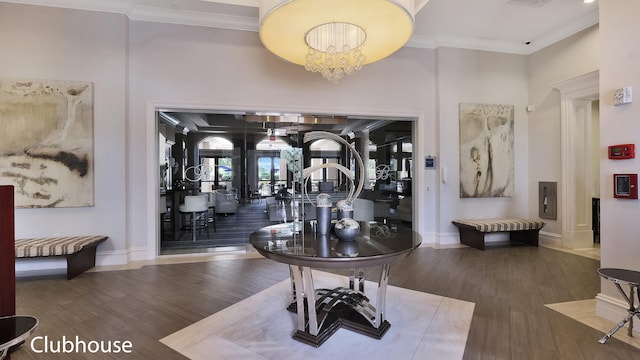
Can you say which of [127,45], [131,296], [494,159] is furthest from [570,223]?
[127,45]

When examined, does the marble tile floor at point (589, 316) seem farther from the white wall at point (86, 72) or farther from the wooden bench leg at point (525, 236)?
the white wall at point (86, 72)

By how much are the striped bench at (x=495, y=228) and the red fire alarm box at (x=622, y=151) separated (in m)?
2.65

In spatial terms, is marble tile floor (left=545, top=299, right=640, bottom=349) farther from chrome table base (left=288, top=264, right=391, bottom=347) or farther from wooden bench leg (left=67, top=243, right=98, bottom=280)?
wooden bench leg (left=67, top=243, right=98, bottom=280)

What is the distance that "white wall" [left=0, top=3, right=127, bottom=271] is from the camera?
13.6 ft

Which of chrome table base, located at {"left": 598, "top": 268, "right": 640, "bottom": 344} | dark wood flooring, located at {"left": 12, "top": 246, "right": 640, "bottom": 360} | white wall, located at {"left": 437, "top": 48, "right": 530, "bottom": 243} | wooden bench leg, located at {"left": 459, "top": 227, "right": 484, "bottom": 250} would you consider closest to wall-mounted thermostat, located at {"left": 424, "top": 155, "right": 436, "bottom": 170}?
white wall, located at {"left": 437, "top": 48, "right": 530, "bottom": 243}

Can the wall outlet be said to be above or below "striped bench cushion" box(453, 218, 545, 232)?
above

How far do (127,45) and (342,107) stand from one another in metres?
3.51

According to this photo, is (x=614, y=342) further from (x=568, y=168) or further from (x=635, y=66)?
(x=568, y=168)

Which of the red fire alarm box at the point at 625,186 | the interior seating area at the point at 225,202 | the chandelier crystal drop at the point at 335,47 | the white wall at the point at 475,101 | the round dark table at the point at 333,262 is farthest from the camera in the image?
the white wall at the point at 475,101

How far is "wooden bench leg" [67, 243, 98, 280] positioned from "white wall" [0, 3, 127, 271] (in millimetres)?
177

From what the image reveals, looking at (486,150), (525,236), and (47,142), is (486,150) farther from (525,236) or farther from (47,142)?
(47,142)

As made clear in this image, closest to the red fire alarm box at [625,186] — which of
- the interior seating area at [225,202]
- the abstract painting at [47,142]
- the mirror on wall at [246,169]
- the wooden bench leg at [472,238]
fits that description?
the wooden bench leg at [472,238]

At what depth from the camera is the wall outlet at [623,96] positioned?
2.50m

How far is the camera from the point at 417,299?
10.2 feet
